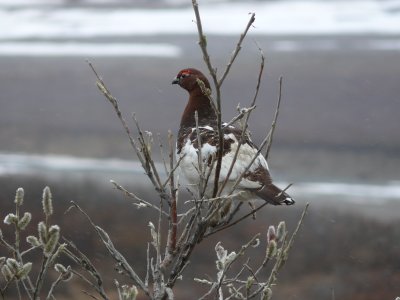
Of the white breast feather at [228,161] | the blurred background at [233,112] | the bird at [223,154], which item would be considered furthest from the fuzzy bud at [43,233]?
the blurred background at [233,112]

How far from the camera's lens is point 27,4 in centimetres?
1385

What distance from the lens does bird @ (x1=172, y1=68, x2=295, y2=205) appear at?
10.1ft

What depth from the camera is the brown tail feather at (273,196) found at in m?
3.01

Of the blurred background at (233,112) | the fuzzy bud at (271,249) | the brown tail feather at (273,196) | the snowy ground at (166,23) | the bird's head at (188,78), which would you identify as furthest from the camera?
the snowy ground at (166,23)

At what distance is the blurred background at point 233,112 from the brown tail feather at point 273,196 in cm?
277

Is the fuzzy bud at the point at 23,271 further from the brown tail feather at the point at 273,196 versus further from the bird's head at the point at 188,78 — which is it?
the bird's head at the point at 188,78

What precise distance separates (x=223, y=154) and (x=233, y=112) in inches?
251

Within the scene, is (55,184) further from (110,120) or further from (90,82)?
(90,82)

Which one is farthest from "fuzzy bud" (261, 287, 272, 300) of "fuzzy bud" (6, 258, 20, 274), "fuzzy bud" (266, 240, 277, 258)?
"fuzzy bud" (6, 258, 20, 274)

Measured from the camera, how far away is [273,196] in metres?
3.09

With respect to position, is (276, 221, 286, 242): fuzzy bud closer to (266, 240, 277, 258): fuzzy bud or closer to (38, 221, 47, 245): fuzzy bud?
(266, 240, 277, 258): fuzzy bud

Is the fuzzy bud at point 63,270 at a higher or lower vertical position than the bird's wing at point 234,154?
higher

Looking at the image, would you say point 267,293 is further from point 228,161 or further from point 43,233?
point 228,161

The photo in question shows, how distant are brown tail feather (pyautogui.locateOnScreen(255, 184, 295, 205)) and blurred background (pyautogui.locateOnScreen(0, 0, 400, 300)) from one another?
277 centimetres
